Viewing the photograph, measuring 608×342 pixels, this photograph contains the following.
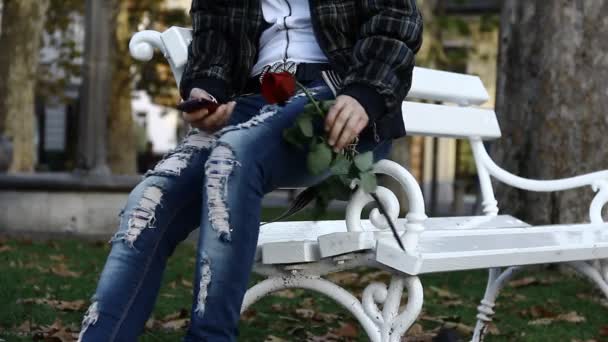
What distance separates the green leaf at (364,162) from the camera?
8.41ft

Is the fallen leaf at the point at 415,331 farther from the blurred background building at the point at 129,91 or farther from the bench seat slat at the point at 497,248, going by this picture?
the blurred background building at the point at 129,91

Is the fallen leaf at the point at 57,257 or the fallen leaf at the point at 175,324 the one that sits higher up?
the fallen leaf at the point at 175,324

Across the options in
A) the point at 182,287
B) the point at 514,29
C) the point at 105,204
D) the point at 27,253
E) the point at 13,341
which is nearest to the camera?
the point at 13,341

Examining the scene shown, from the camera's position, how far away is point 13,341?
12.6ft

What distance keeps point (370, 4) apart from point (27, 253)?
5301mm

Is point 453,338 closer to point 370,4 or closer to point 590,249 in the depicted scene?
point 590,249

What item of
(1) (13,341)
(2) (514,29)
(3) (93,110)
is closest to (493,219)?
(1) (13,341)

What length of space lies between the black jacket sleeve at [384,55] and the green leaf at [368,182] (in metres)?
0.16

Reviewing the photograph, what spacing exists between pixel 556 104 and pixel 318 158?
14.8 feet

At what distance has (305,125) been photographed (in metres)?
2.51

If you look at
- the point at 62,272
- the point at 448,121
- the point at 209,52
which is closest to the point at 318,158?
the point at 209,52

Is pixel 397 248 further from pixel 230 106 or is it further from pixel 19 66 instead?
pixel 19 66

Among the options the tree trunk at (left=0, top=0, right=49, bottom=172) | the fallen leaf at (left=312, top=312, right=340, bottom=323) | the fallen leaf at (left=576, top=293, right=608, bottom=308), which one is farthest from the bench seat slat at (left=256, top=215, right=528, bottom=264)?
the tree trunk at (left=0, top=0, right=49, bottom=172)

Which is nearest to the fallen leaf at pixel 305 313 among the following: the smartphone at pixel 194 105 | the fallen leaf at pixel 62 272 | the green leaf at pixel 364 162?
the fallen leaf at pixel 62 272
